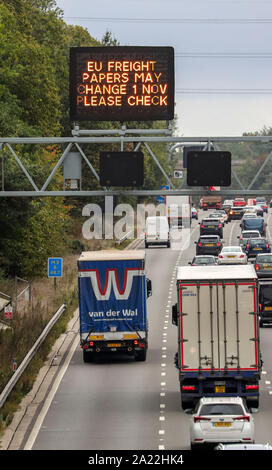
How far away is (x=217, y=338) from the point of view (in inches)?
1144

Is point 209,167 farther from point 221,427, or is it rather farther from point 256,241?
point 256,241

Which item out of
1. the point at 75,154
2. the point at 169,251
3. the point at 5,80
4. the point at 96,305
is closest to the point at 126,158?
the point at 75,154

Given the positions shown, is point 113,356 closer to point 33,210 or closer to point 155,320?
point 155,320

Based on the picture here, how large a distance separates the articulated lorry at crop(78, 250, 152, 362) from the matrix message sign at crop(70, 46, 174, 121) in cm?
573

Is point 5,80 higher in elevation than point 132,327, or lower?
higher

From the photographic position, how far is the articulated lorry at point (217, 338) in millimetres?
29031

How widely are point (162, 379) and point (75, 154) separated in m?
7.99

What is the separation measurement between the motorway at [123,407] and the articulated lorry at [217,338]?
102cm

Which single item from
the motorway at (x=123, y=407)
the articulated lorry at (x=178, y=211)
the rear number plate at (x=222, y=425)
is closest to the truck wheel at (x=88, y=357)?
the motorway at (x=123, y=407)

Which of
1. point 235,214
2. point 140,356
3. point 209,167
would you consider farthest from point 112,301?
point 235,214

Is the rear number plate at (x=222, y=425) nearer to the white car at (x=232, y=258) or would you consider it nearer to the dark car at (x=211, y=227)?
the white car at (x=232, y=258)

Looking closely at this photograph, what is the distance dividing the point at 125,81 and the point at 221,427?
12645 mm

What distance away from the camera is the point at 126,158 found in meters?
36.1

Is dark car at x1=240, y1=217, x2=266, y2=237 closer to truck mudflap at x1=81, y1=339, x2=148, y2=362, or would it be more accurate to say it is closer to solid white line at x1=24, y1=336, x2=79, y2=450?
solid white line at x1=24, y1=336, x2=79, y2=450
